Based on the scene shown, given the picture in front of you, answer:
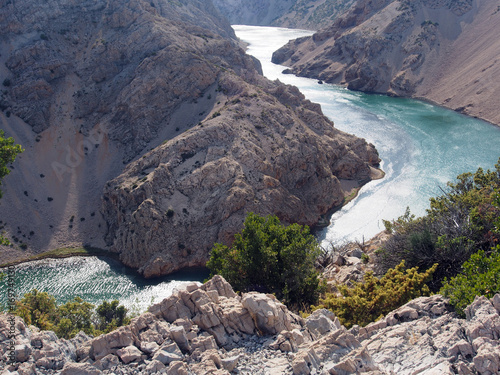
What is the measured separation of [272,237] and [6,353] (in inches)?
832

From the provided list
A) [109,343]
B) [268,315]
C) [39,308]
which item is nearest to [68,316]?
[39,308]

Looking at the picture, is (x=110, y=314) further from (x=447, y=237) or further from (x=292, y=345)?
(x=447, y=237)

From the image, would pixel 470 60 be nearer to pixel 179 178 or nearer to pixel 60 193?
pixel 179 178

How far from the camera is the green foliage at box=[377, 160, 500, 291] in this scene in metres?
27.3

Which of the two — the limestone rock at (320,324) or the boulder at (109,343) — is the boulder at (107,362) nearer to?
the boulder at (109,343)

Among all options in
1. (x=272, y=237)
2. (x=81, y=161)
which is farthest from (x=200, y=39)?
(x=272, y=237)

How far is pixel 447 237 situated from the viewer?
94.4ft

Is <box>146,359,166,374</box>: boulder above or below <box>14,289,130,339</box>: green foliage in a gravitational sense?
above

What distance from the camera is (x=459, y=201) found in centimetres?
3372

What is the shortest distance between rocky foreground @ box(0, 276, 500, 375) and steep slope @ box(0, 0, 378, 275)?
34412 millimetres

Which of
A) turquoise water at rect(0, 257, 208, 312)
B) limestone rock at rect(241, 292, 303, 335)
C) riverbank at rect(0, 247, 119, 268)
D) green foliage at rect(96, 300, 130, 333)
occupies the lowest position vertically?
turquoise water at rect(0, 257, 208, 312)

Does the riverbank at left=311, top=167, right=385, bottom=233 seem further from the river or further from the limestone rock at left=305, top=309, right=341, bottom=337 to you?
the limestone rock at left=305, top=309, right=341, bottom=337

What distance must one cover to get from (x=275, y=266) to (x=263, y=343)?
13.8 m

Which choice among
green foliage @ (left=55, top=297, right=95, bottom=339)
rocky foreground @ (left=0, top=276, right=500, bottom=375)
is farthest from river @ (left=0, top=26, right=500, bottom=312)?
rocky foreground @ (left=0, top=276, right=500, bottom=375)
